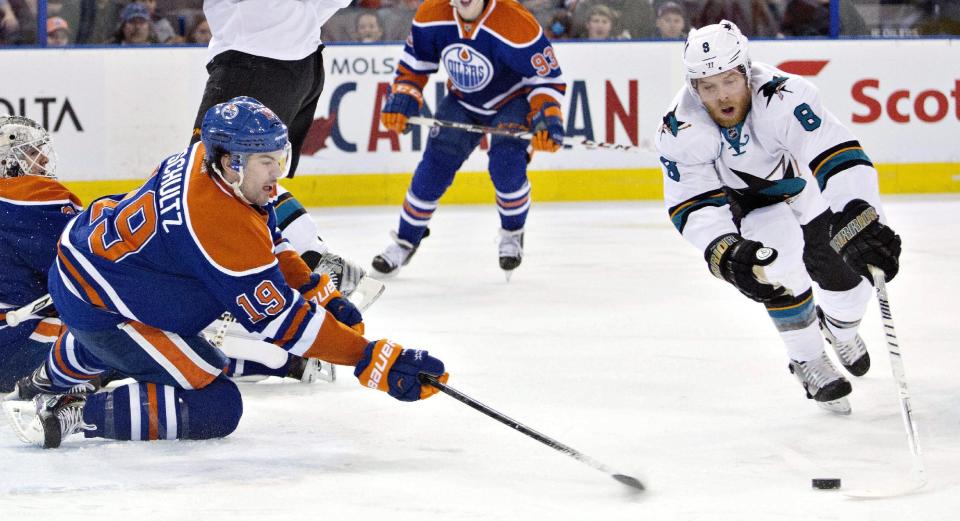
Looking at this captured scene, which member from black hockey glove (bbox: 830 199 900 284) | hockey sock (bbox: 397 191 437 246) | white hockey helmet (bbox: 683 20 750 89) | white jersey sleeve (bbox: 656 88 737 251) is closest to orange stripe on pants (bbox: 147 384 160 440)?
white jersey sleeve (bbox: 656 88 737 251)

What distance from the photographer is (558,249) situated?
577 cm

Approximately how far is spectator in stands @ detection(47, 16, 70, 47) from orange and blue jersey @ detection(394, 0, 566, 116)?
2.13 metres

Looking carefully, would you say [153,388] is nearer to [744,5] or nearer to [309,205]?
Answer: [309,205]

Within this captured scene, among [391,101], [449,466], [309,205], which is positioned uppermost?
[449,466]

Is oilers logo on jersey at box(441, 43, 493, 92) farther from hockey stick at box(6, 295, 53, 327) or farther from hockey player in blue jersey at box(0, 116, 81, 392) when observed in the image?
hockey stick at box(6, 295, 53, 327)

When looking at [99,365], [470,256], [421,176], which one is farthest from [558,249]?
[99,365]

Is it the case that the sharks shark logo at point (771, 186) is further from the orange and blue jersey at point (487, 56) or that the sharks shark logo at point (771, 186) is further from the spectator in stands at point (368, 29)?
the spectator in stands at point (368, 29)

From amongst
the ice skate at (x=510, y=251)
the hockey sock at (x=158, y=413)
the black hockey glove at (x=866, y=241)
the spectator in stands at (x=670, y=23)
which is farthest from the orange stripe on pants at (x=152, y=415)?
the spectator in stands at (x=670, y=23)

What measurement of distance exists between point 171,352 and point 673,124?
111cm

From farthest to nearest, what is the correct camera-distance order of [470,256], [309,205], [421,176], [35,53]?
1. [309,205]
2. [35,53]
3. [470,256]
4. [421,176]

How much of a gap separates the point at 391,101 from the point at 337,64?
175 centimetres

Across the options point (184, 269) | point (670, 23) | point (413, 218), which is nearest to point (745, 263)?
point (184, 269)

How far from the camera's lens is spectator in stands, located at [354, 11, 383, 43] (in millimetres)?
6984

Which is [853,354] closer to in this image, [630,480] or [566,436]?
[566,436]
